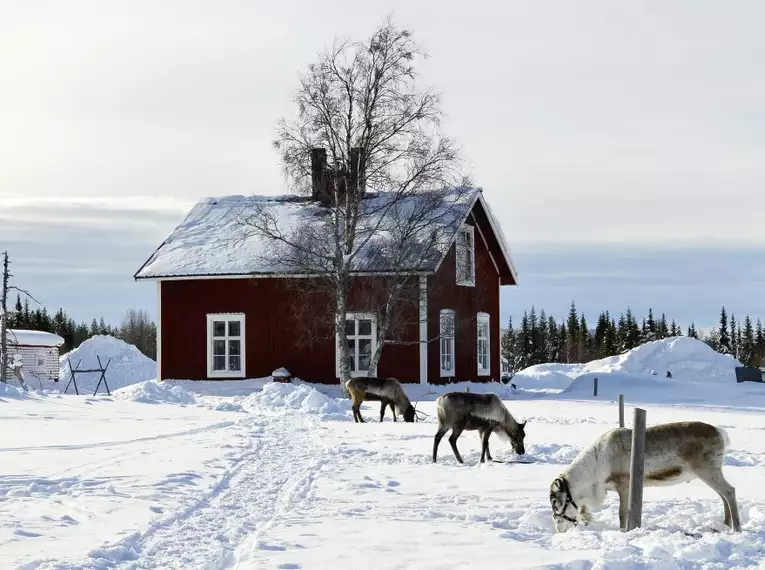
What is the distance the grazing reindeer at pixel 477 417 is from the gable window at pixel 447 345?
15.1 meters

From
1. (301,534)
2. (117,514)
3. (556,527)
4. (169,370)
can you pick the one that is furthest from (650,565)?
(169,370)

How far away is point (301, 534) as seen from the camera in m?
8.59

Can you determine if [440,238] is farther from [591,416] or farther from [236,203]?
[236,203]

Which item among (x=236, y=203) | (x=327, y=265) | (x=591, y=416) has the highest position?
(x=236, y=203)

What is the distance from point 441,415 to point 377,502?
4.09 meters

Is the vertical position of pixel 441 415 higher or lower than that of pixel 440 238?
lower

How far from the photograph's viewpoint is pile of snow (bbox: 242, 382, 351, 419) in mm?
23359

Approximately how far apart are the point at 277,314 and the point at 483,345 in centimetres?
715

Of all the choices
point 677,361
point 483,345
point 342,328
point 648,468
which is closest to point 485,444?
point 648,468

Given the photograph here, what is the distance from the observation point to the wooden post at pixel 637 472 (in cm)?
857

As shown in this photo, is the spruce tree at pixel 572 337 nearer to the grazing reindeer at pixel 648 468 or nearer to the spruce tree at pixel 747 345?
the spruce tree at pixel 747 345

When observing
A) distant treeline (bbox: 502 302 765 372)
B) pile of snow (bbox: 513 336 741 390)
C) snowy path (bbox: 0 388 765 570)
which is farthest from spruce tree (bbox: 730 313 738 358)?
snowy path (bbox: 0 388 765 570)

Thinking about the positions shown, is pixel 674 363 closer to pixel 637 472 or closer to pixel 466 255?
pixel 466 255

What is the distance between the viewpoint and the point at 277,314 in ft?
97.4
